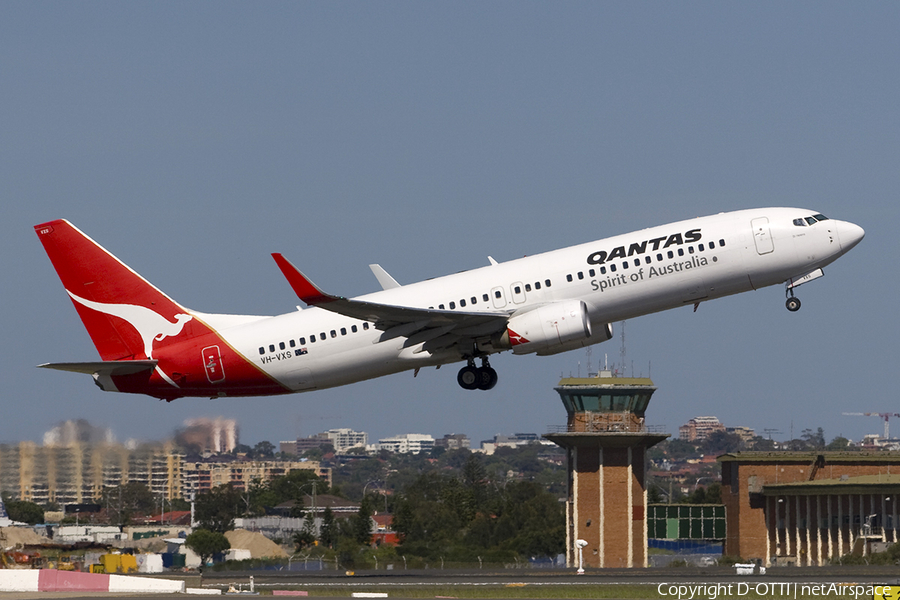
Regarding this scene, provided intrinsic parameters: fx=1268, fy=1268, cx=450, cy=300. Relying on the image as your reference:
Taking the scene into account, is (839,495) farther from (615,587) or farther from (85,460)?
(85,460)

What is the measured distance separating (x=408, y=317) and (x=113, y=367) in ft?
40.6

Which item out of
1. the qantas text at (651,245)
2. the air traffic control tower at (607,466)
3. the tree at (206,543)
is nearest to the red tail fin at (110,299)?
the qantas text at (651,245)

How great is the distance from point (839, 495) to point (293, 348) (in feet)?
181

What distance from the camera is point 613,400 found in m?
107

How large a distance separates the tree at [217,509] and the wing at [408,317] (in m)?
66.6

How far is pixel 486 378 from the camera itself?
163 feet

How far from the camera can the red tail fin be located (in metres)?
51.6

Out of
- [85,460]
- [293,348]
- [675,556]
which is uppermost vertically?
[293,348]

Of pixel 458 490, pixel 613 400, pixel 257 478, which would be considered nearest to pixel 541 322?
pixel 613 400

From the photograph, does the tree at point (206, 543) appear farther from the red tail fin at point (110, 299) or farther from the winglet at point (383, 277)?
the winglet at point (383, 277)

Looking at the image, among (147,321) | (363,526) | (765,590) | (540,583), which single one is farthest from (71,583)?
(363,526)

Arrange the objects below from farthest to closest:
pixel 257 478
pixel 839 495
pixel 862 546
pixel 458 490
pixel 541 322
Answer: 1. pixel 257 478
2. pixel 458 490
3. pixel 839 495
4. pixel 862 546
5. pixel 541 322

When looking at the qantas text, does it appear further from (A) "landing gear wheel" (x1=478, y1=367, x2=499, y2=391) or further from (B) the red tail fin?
(B) the red tail fin

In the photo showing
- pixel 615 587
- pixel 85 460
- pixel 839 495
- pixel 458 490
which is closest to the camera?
pixel 615 587
